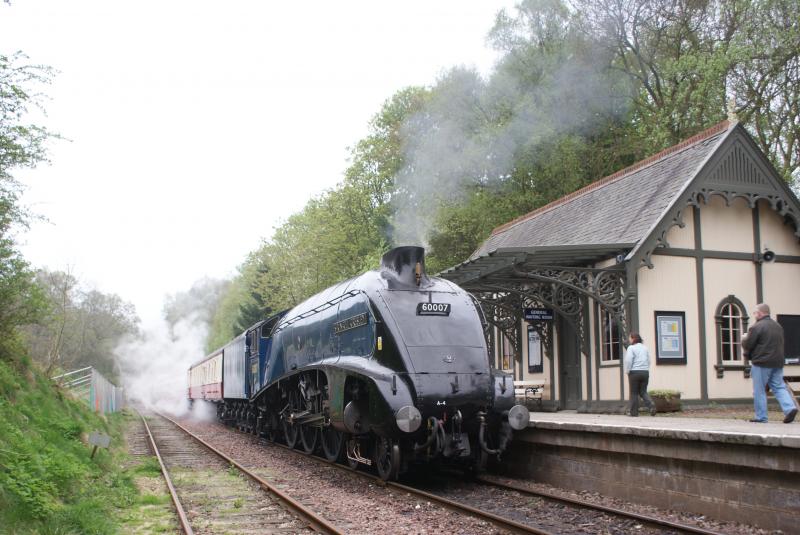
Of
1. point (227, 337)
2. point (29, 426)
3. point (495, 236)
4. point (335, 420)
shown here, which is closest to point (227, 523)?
point (335, 420)

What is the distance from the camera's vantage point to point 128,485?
9992mm

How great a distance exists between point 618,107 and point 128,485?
2516 cm

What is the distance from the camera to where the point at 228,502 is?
349 inches

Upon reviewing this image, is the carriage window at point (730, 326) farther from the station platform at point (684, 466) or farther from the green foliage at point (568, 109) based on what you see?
the green foliage at point (568, 109)

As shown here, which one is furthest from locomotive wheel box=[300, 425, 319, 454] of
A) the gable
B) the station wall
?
the gable

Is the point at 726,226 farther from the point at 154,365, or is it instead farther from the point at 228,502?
the point at 154,365

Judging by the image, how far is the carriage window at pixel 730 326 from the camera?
573 inches

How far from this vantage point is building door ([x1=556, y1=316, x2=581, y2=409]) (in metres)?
15.3

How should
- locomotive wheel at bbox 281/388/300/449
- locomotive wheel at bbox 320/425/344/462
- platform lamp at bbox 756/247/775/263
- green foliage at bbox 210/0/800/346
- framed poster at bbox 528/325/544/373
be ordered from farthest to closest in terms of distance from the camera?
green foliage at bbox 210/0/800/346 < framed poster at bbox 528/325/544/373 < platform lamp at bbox 756/247/775/263 < locomotive wheel at bbox 281/388/300/449 < locomotive wheel at bbox 320/425/344/462

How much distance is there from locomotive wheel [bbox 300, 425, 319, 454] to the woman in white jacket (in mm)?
5306

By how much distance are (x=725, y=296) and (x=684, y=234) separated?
4.91ft

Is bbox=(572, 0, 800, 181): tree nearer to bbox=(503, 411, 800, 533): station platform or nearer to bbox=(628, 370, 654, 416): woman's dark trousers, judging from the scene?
bbox=(628, 370, 654, 416): woman's dark trousers

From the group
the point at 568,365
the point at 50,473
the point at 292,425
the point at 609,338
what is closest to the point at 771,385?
the point at 609,338

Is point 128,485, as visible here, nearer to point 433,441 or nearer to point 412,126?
point 433,441
